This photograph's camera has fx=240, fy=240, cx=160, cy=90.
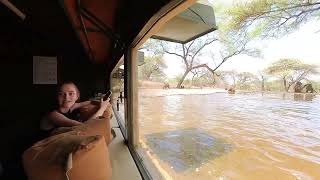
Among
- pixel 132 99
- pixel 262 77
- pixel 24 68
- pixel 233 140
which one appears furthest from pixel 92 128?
pixel 262 77

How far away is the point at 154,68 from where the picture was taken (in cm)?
1165

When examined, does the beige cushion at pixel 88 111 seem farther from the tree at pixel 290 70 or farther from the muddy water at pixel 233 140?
the tree at pixel 290 70

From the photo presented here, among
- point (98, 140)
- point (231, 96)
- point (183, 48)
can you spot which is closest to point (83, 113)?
point (98, 140)

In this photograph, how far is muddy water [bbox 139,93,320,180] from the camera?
3.67 m

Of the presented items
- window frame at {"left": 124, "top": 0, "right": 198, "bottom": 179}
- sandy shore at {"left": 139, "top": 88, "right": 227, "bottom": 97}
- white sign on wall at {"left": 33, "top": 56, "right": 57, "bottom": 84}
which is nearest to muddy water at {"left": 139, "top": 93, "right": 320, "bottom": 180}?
window frame at {"left": 124, "top": 0, "right": 198, "bottom": 179}

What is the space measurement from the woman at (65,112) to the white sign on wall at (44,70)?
6.77 ft

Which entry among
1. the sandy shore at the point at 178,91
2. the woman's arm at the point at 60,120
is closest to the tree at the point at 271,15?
the woman's arm at the point at 60,120

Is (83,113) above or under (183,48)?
under

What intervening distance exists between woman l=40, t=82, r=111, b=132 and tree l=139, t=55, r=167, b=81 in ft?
27.9

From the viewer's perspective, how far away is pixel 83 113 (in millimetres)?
1881

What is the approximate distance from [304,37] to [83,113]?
163 inches

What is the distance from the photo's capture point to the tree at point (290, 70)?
6156 mm

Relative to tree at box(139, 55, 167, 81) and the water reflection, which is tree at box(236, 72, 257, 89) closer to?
tree at box(139, 55, 167, 81)

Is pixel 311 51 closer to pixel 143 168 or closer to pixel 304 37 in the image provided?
pixel 304 37
